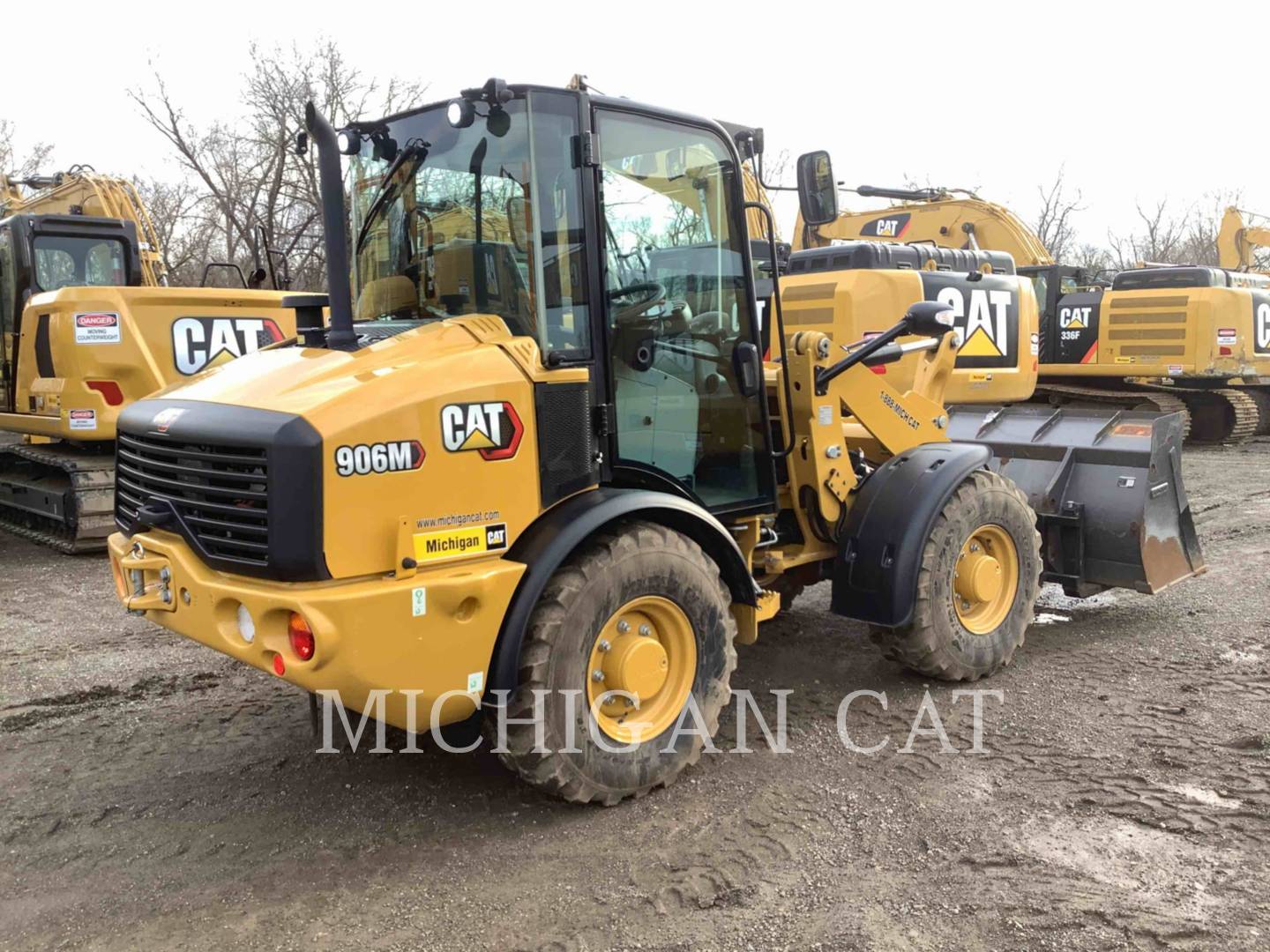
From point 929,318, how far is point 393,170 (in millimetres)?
2282

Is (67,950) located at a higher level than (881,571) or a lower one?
lower

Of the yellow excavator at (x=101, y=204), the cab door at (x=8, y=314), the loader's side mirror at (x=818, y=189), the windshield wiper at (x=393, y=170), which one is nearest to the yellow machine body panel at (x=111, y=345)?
the cab door at (x=8, y=314)

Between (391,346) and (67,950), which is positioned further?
(391,346)

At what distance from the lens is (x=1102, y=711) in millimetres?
4551

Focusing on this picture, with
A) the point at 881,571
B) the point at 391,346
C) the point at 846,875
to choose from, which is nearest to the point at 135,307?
the point at 391,346

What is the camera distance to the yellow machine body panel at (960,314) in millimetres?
8984

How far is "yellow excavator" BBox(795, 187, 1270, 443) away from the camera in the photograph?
13.9 meters

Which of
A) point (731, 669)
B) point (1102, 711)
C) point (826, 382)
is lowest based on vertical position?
point (1102, 711)

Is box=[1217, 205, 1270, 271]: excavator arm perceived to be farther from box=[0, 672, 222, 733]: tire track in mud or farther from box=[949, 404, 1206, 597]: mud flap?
box=[0, 672, 222, 733]: tire track in mud

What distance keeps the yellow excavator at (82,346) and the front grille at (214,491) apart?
16.7 feet

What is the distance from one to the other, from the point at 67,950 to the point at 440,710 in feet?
3.81

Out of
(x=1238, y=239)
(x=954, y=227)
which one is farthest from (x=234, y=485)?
(x=1238, y=239)

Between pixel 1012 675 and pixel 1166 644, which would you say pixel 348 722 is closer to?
pixel 1012 675

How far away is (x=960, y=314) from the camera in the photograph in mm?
8961
